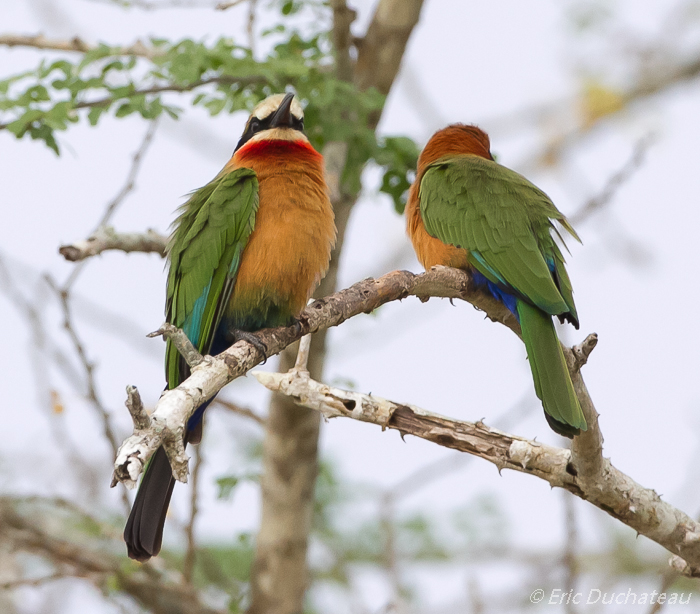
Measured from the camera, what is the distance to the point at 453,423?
9.88 ft

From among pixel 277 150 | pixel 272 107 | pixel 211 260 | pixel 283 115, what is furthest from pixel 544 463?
pixel 272 107

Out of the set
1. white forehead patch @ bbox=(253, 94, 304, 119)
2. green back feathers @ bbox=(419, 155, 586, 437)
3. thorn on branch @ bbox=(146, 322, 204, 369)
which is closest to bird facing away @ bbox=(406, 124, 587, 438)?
green back feathers @ bbox=(419, 155, 586, 437)

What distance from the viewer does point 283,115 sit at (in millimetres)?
3885

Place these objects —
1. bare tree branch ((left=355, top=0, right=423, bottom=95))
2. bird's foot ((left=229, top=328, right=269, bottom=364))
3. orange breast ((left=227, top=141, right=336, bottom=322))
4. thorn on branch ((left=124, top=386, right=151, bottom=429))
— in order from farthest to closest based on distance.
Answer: bare tree branch ((left=355, top=0, right=423, bottom=95))
orange breast ((left=227, top=141, right=336, bottom=322))
bird's foot ((left=229, top=328, right=269, bottom=364))
thorn on branch ((left=124, top=386, right=151, bottom=429))

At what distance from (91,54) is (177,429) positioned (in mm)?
2580

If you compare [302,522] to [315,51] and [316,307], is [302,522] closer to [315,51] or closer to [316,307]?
[316,307]

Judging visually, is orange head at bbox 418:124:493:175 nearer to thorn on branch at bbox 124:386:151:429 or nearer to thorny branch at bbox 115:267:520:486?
thorny branch at bbox 115:267:520:486

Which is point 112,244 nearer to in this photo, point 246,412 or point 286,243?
point 286,243

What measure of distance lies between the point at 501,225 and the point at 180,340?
195cm

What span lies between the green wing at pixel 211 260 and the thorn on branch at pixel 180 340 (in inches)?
36.3

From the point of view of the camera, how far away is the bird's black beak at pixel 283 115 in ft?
12.7

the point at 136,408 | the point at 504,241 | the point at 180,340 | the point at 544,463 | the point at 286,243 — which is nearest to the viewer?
the point at 136,408

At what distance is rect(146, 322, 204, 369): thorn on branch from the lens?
2.21 metres

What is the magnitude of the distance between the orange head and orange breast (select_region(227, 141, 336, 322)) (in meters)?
1.18
